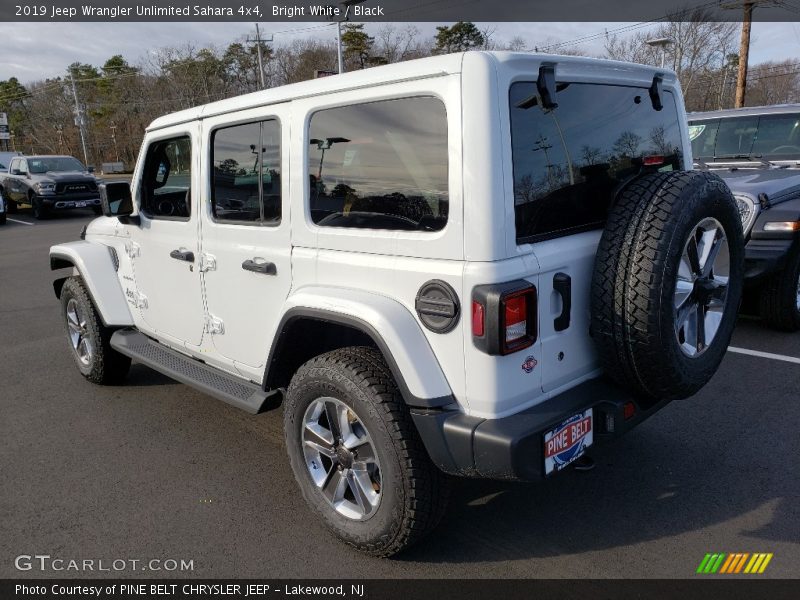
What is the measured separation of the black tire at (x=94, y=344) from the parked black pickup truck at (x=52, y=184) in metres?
13.9

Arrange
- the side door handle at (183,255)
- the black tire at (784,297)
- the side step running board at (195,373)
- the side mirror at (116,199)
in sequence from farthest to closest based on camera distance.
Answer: the black tire at (784,297) < the side mirror at (116,199) < the side door handle at (183,255) < the side step running board at (195,373)

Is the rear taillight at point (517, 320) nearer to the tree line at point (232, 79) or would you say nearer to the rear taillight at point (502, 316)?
the rear taillight at point (502, 316)

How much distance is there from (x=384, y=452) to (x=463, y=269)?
81 cm

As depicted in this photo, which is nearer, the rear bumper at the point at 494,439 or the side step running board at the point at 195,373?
the rear bumper at the point at 494,439

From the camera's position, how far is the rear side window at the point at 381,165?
2.45m

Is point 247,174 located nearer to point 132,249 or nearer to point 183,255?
point 183,255

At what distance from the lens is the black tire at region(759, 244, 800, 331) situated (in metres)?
5.50

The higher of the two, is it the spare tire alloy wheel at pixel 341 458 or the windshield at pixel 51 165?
the windshield at pixel 51 165

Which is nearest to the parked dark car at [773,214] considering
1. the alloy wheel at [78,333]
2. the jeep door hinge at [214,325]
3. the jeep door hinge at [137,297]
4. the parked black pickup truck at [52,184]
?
the jeep door hinge at [214,325]

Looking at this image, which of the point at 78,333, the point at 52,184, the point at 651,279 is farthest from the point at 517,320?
the point at 52,184

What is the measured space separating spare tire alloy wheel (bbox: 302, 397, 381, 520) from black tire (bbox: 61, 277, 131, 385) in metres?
2.49

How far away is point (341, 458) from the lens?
2.84 metres

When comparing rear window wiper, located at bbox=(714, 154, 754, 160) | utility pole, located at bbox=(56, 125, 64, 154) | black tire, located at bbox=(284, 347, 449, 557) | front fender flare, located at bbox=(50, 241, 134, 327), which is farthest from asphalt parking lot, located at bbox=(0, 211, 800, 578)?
utility pole, located at bbox=(56, 125, 64, 154)

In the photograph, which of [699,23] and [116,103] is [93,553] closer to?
[699,23]
